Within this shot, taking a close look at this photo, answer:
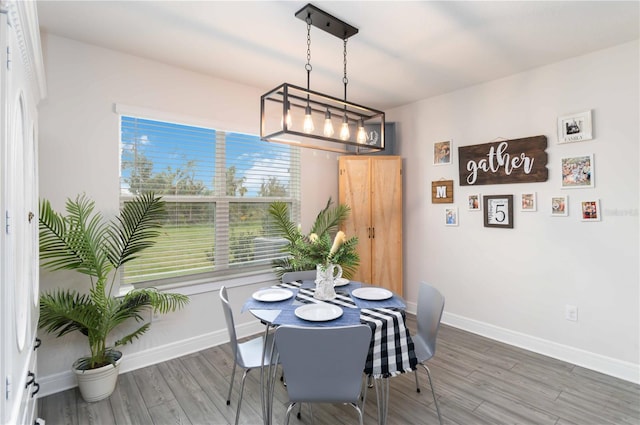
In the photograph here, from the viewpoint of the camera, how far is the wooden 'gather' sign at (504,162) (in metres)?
3.08

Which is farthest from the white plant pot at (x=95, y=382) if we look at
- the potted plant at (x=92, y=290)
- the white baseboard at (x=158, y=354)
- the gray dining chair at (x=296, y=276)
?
the gray dining chair at (x=296, y=276)

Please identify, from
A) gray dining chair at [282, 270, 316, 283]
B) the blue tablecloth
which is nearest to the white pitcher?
the blue tablecloth

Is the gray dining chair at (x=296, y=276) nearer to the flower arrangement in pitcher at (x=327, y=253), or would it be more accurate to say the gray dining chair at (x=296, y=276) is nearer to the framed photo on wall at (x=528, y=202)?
the flower arrangement in pitcher at (x=327, y=253)

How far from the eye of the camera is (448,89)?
3654 millimetres

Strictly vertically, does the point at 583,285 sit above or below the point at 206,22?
below

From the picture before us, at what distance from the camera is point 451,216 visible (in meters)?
3.76

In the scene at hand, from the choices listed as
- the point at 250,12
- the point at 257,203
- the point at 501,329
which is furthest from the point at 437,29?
the point at 501,329

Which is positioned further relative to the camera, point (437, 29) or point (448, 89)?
point (448, 89)

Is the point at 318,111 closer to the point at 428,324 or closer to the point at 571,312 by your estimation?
the point at 428,324

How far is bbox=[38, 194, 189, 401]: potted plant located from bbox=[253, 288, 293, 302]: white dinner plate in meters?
0.87

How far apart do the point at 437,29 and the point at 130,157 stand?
2.73 metres

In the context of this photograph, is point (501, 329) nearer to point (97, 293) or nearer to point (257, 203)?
point (257, 203)

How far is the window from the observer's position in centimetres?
291

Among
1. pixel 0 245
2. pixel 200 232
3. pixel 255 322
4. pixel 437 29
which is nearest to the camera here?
pixel 0 245
